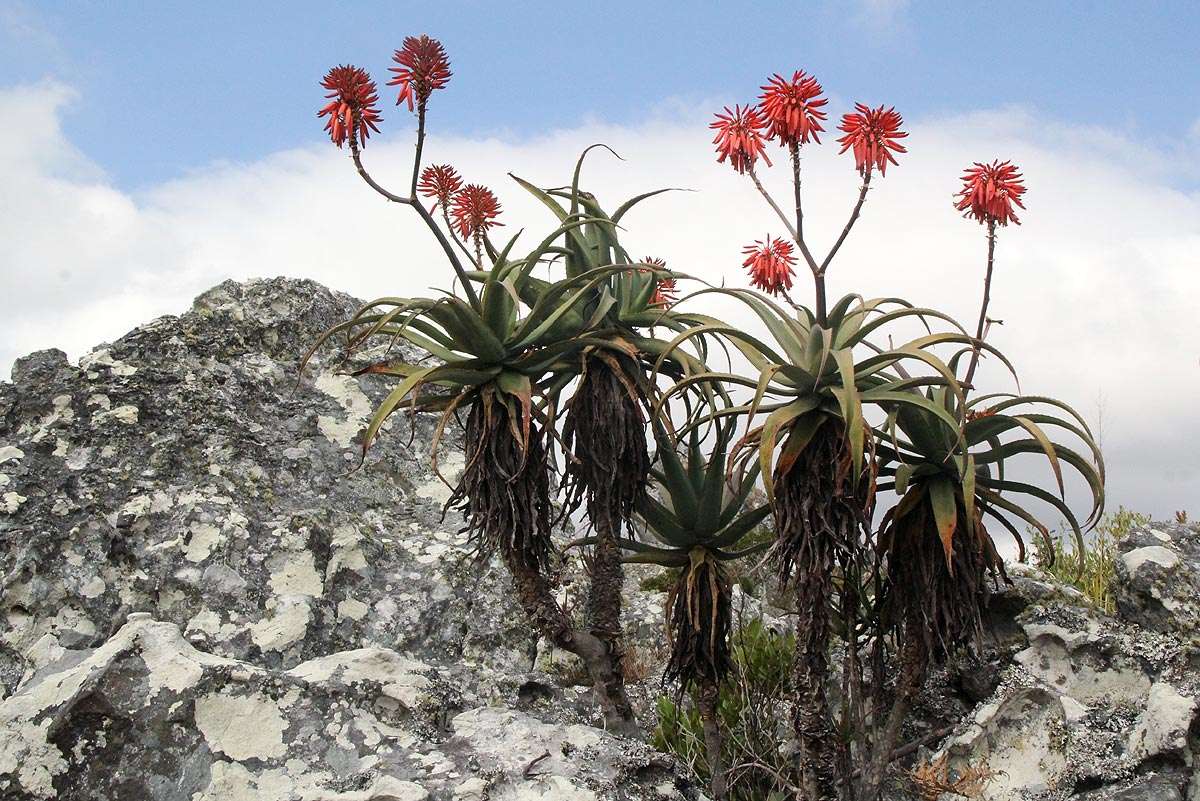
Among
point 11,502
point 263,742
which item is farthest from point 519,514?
point 11,502

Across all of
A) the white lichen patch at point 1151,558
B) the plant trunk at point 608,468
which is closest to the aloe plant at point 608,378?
the plant trunk at point 608,468

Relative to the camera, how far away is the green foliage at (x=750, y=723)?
19.8 ft

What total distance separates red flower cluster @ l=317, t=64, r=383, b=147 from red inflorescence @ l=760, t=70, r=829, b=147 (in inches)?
78.1

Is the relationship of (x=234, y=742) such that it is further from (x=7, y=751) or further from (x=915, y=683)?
Answer: (x=915, y=683)

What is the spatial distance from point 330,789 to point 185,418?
330cm

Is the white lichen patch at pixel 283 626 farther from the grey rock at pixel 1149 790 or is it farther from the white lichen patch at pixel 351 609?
the grey rock at pixel 1149 790

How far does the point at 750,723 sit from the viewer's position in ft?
20.2

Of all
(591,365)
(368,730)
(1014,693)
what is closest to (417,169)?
(591,365)

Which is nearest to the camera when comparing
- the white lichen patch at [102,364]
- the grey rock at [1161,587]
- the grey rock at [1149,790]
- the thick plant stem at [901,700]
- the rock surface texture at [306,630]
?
the rock surface texture at [306,630]

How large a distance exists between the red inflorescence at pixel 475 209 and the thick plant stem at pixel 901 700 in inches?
126

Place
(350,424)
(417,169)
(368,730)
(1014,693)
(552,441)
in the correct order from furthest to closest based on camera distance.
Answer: (350,424) < (1014,693) < (552,441) < (417,169) < (368,730)

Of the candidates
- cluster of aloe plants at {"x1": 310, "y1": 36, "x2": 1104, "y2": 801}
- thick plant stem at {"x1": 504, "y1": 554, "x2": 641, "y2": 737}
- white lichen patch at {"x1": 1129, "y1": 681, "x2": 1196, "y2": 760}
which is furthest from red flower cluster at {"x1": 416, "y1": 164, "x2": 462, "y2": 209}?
white lichen patch at {"x1": 1129, "y1": 681, "x2": 1196, "y2": 760}

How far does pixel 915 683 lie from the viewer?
5637mm

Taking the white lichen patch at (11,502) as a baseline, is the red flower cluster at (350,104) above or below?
above
